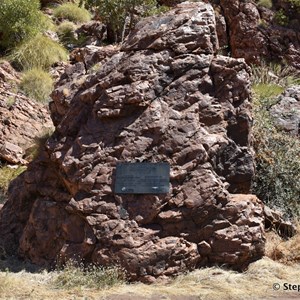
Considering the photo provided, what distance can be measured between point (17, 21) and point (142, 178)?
1017 centimetres

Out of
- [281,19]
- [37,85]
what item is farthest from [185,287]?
[281,19]

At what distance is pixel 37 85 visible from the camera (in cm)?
1258

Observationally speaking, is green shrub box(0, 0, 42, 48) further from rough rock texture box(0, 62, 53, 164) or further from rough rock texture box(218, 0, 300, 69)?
rough rock texture box(218, 0, 300, 69)

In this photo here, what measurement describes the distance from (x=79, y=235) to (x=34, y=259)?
788mm

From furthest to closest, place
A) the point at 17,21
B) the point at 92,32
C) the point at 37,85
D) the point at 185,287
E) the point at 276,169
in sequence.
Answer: the point at 92,32 < the point at 17,21 < the point at 37,85 < the point at 276,169 < the point at 185,287

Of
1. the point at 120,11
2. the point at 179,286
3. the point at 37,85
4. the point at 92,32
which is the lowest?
the point at 37,85

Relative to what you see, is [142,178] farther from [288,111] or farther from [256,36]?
[256,36]

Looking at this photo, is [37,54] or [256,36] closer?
[37,54]

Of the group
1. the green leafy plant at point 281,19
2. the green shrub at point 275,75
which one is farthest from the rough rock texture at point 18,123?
the green leafy plant at point 281,19

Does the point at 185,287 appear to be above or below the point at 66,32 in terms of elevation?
below

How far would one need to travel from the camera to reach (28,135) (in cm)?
1095

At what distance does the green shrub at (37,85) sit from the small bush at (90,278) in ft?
24.6

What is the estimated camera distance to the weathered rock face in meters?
5.78

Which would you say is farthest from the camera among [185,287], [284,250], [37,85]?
[37,85]
